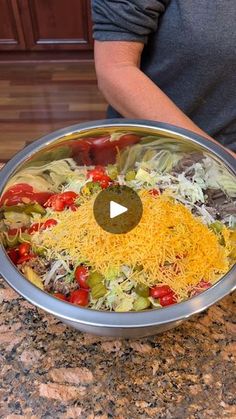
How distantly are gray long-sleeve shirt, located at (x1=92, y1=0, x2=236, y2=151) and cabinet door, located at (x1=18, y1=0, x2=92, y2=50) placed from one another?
1.44 meters

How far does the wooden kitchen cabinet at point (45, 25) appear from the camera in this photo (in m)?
2.34

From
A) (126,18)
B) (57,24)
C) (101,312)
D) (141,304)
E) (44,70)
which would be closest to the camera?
(101,312)

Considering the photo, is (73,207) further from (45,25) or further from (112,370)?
(45,25)

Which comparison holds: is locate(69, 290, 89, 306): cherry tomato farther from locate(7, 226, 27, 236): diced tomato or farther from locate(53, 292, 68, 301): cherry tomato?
locate(7, 226, 27, 236): diced tomato

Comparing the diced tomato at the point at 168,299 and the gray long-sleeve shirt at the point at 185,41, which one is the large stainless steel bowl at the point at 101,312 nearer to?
the diced tomato at the point at 168,299

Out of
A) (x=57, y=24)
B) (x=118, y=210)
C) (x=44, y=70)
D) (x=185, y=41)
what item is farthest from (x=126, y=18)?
(x=44, y=70)

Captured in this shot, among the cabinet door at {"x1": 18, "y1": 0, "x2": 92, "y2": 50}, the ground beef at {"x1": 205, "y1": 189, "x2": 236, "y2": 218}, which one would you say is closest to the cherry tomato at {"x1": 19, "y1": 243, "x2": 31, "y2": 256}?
the ground beef at {"x1": 205, "y1": 189, "x2": 236, "y2": 218}

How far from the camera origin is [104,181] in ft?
2.93

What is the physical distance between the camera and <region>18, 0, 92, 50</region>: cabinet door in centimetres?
234

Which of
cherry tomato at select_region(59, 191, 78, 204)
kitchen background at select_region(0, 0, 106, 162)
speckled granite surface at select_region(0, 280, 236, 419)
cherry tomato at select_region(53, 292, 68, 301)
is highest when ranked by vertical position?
cherry tomato at select_region(59, 191, 78, 204)

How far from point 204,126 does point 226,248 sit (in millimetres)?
437

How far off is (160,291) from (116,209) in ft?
0.47

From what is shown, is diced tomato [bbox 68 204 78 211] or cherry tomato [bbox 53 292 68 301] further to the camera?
diced tomato [bbox 68 204 78 211]

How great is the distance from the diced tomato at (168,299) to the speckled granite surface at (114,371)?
0.08m
